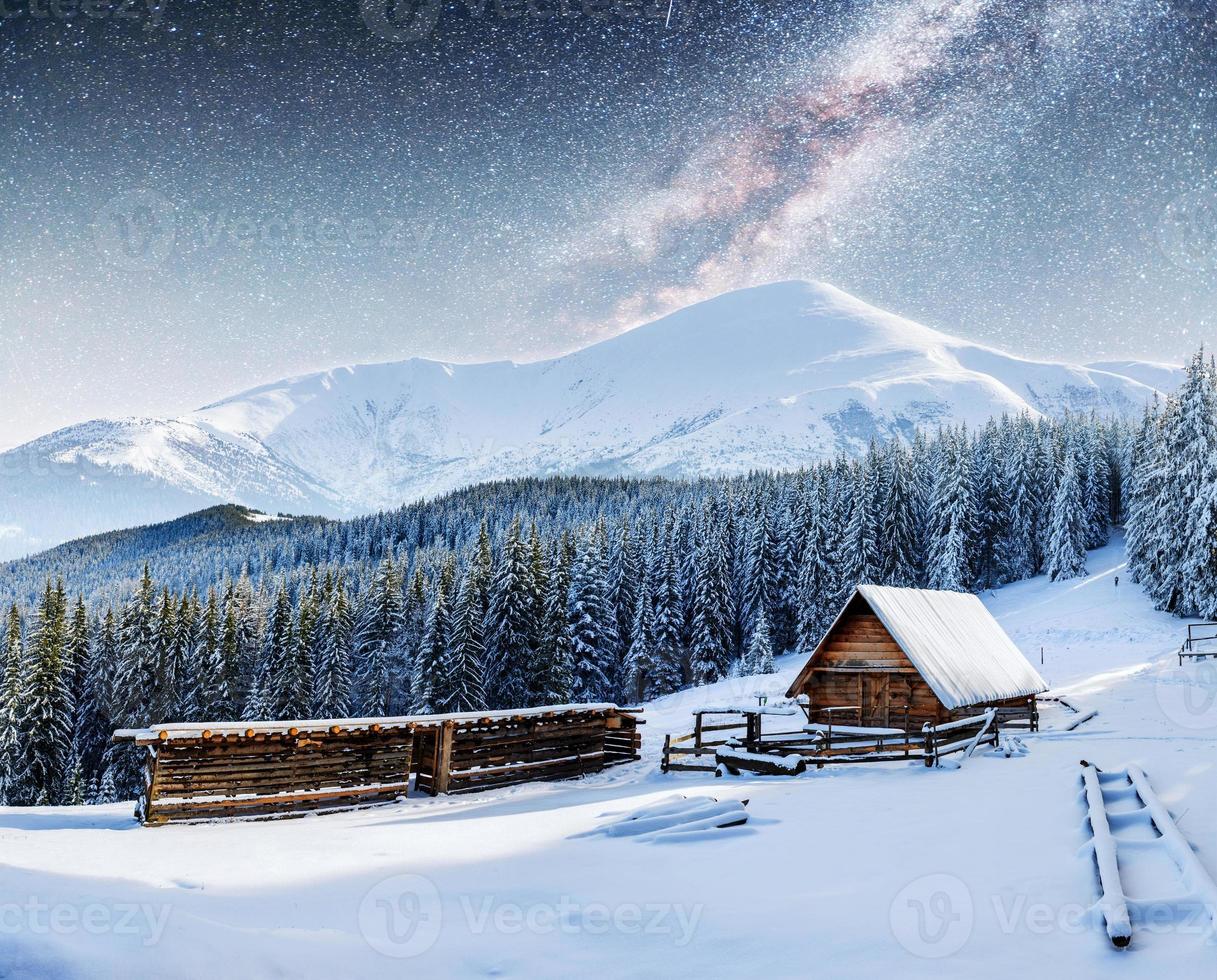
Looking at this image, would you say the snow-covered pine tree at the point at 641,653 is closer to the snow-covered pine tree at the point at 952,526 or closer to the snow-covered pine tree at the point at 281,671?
the snow-covered pine tree at the point at 952,526

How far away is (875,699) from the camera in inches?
1056

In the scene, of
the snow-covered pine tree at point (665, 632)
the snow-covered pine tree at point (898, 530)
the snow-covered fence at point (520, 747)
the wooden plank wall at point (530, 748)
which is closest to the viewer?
the snow-covered fence at point (520, 747)

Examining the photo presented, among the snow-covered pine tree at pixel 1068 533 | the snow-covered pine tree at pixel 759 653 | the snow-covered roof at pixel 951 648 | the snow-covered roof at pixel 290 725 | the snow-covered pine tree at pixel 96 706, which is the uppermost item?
the snow-covered pine tree at pixel 1068 533

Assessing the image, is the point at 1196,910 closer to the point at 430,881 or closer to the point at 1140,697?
the point at 430,881

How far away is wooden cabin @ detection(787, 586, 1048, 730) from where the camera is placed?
2544cm

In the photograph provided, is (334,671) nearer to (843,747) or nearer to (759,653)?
(759,653)

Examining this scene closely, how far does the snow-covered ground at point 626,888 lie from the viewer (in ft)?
17.7

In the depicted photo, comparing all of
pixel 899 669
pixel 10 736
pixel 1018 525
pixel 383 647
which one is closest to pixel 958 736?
pixel 899 669

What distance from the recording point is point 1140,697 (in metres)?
31.7

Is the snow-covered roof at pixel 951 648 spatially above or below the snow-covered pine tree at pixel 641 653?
above

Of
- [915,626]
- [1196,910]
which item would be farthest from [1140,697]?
[1196,910]

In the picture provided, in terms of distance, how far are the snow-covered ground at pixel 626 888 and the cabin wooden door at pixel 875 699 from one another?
792 centimetres

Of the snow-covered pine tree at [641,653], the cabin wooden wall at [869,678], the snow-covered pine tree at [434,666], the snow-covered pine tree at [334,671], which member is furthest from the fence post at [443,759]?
the snow-covered pine tree at [641,653]

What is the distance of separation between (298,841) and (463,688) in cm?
4015
